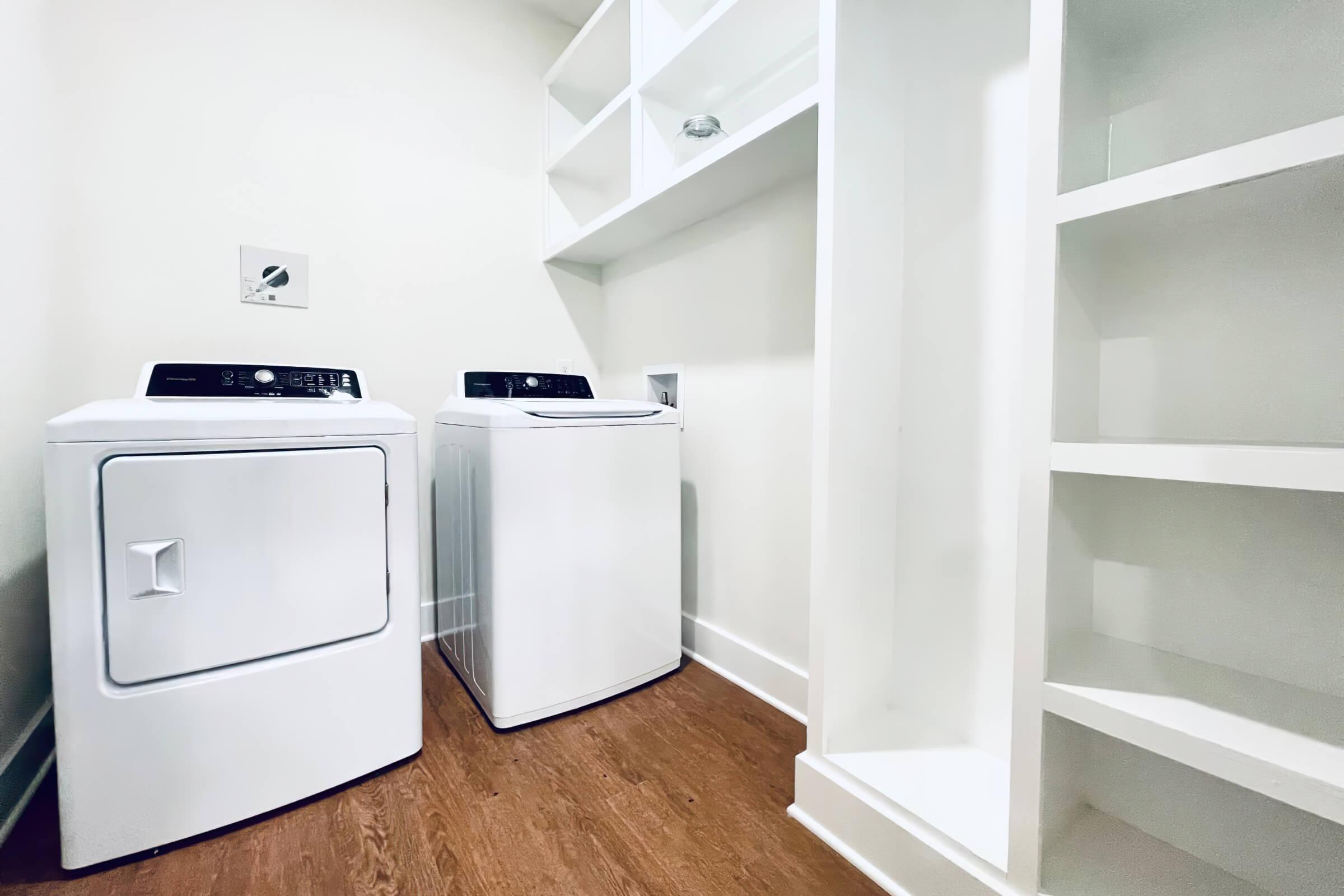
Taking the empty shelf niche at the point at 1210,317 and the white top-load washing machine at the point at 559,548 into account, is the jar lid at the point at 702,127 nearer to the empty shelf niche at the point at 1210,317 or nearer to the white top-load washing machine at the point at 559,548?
the white top-load washing machine at the point at 559,548

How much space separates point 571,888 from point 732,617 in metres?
0.89

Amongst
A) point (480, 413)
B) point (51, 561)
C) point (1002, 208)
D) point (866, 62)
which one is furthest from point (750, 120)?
point (51, 561)

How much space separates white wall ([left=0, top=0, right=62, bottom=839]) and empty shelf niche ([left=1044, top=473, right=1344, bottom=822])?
191 centimetres

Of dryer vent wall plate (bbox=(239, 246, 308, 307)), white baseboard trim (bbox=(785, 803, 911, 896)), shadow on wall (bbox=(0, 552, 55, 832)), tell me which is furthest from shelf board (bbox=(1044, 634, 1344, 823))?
dryer vent wall plate (bbox=(239, 246, 308, 307))

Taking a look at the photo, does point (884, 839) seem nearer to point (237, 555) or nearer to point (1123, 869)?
point (1123, 869)

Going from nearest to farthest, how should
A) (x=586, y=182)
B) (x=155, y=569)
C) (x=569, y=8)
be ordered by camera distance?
(x=155, y=569), (x=569, y=8), (x=586, y=182)

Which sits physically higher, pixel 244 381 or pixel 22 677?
pixel 244 381

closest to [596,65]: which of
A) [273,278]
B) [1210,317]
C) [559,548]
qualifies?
[273,278]

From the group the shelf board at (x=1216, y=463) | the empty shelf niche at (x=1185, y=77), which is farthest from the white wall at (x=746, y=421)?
the shelf board at (x=1216, y=463)

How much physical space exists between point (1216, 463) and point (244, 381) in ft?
6.18

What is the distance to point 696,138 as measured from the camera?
1.60 meters

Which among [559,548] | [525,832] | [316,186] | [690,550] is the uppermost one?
[316,186]

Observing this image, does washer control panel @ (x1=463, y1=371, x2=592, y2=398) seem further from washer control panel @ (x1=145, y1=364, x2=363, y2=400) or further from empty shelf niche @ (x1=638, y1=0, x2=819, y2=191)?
empty shelf niche @ (x1=638, y1=0, x2=819, y2=191)

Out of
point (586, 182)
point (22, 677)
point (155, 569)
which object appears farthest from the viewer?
point (586, 182)
